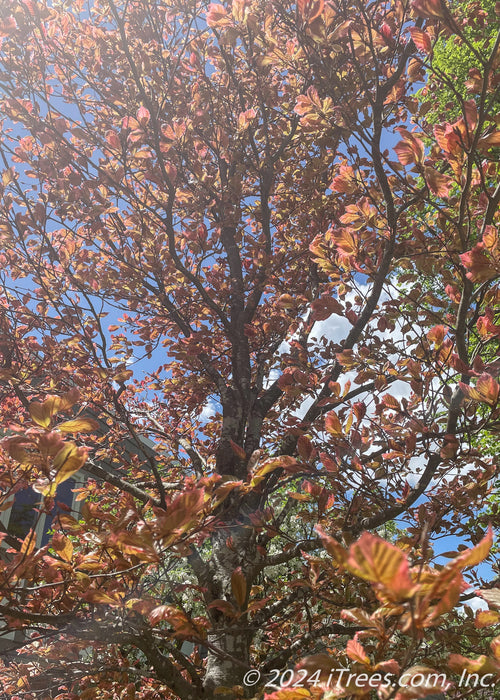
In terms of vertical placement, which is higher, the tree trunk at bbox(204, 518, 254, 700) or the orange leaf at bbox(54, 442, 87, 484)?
the orange leaf at bbox(54, 442, 87, 484)

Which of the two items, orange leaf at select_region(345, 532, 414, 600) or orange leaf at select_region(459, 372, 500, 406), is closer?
orange leaf at select_region(345, 532, 414, 600)

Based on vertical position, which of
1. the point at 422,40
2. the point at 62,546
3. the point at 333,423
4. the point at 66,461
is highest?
the point at 422,40

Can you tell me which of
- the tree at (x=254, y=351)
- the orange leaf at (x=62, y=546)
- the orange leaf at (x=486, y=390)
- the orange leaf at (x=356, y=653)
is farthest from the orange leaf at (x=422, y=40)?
the orange leaf at (x=62, y=546)

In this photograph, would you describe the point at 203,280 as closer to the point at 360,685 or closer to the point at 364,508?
the point at 364,508

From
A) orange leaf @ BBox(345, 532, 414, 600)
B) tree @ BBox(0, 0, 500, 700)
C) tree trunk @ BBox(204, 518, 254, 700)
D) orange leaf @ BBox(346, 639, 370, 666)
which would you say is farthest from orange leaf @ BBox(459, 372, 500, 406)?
tree trunk @ BBox(204, 518, 254, 700)

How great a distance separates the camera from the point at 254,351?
5.01 meters

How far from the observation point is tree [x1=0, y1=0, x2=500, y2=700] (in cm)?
161

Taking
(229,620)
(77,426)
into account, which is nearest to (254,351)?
(229,620)

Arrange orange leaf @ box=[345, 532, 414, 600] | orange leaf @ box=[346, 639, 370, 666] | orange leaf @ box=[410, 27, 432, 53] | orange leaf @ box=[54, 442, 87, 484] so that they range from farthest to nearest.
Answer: orange leaf @ box=[410, 27, 432, 53], orange leaf @ box=[54, 442, 87, 484], orange leaf @ box=[346, 639, 370, 666], orange leaf @ box=[345, 532, 414, 600]

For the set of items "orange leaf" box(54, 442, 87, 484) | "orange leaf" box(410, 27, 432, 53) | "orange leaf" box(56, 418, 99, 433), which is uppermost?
"orange leaf" box(410, 27, 432, 53)

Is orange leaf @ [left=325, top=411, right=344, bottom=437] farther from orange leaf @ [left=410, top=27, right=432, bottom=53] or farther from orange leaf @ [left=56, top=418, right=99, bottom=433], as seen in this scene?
orange leaf @ [left=410, top=27, right=432, bottom=53]

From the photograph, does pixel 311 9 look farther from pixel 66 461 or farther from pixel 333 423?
pixel 66 461

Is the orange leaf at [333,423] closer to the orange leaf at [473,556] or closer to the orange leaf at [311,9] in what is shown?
the orange leaf at [473,556]

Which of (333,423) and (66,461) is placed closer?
(66,461)
